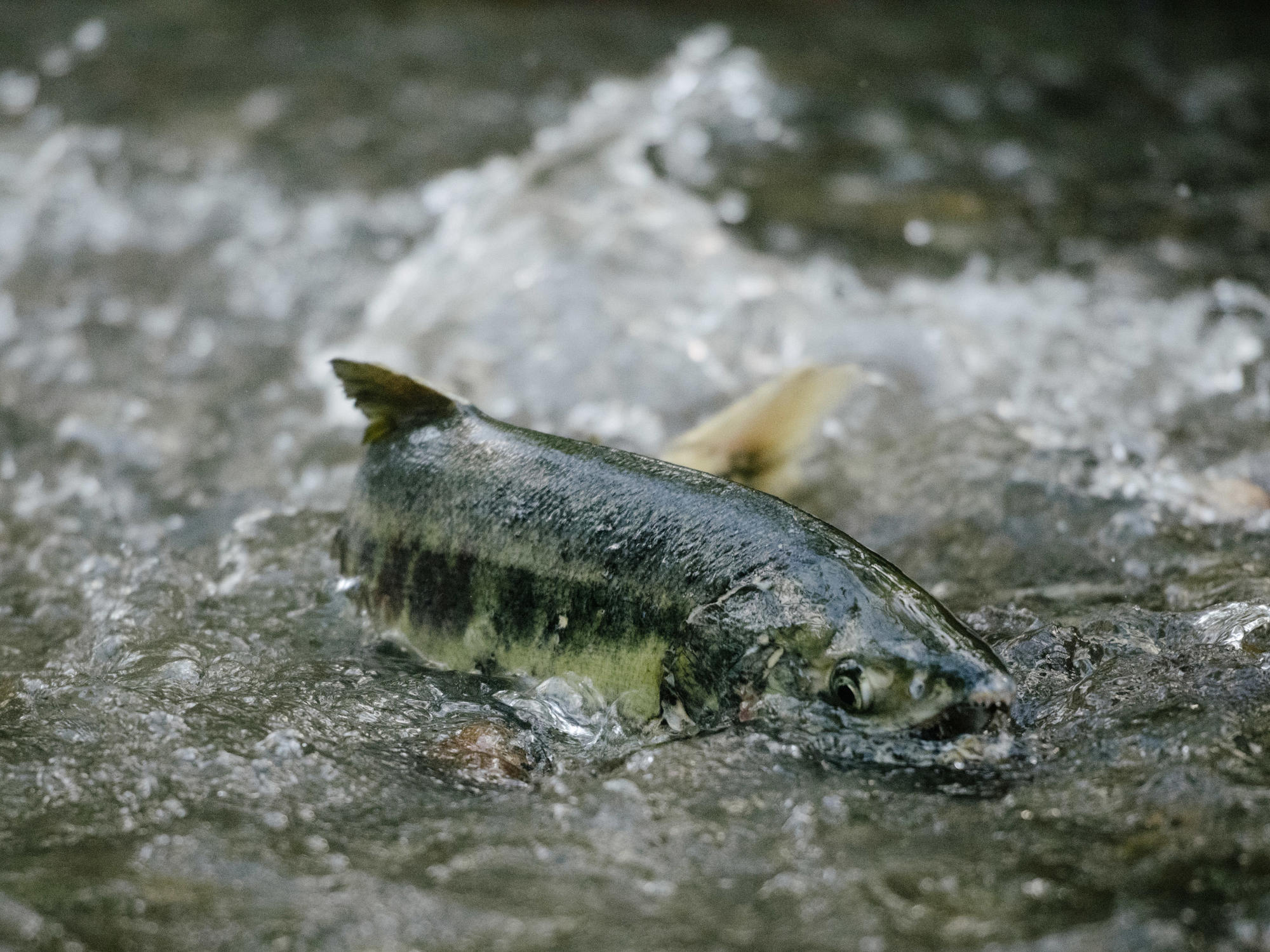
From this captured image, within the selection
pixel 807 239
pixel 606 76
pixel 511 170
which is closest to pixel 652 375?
pixel 807 239

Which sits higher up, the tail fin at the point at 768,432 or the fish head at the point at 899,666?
the tail fin at the point at 768,432

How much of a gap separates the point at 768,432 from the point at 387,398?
146 centimetres

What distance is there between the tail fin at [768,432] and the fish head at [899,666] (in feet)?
5.19

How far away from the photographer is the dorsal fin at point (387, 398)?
3.46 m

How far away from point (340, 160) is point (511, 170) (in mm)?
1288

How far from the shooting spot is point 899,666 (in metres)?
2.58

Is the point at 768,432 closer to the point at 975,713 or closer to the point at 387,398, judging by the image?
the point at 387,398

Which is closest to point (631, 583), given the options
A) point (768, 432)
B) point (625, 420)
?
point (768, 432)

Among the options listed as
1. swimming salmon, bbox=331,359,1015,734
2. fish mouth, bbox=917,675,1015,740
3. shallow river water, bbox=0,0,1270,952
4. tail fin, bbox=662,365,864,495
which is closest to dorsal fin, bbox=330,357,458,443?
swimming salmon, bbox=331,359,1015,734

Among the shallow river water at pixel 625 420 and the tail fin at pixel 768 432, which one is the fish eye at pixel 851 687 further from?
the tail fin at pixel 768 432

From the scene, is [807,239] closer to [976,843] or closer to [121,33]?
[976,843]

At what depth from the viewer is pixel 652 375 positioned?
5859 millimetres

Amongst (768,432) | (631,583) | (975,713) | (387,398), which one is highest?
(387,398)

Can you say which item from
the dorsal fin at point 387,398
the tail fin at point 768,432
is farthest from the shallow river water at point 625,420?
the dorsal fin at point 387,398
